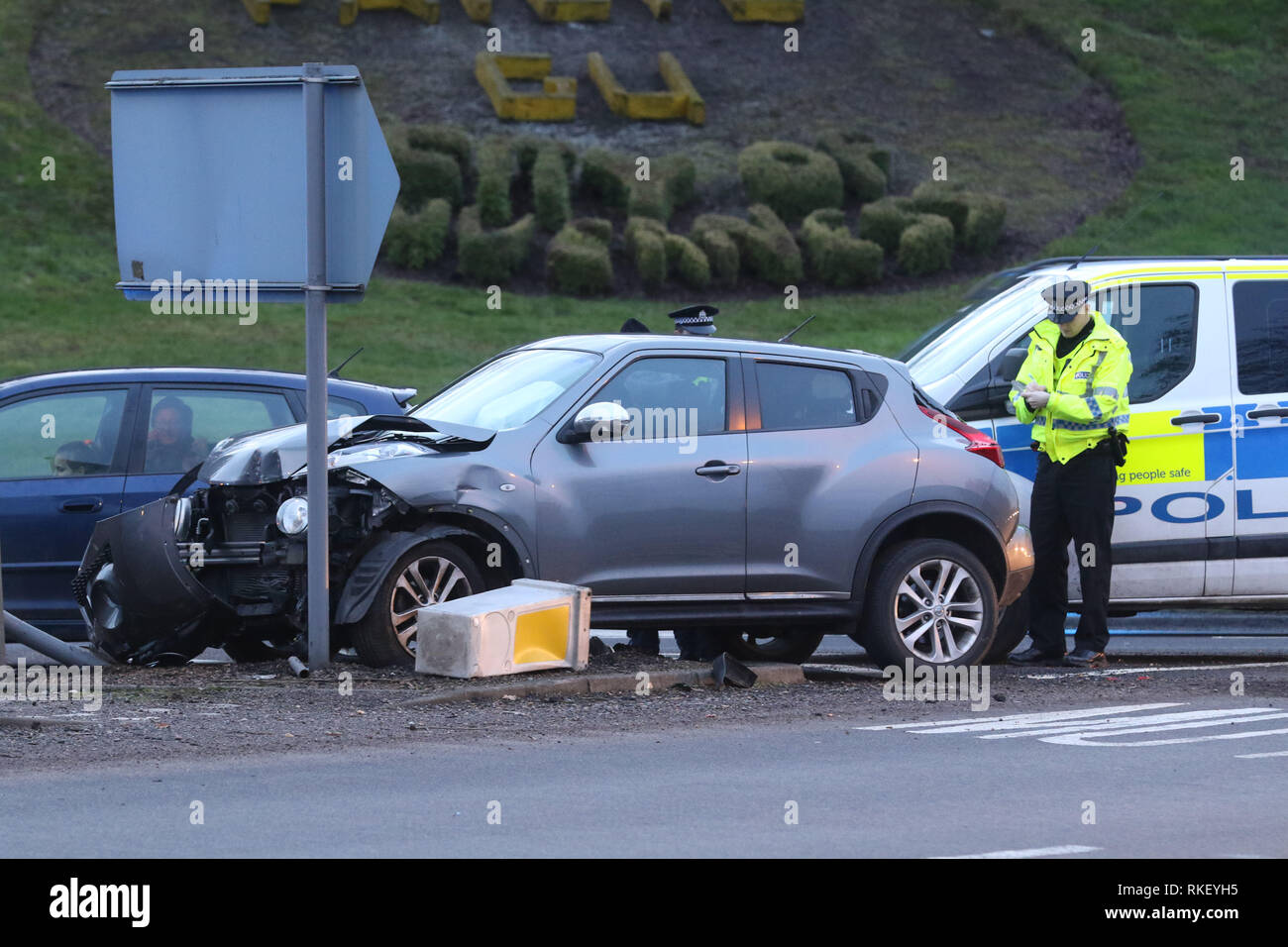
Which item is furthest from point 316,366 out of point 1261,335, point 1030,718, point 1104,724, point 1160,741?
point 1261,335

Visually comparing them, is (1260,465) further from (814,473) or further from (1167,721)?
(814,473)

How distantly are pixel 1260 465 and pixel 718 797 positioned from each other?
5.57 metres

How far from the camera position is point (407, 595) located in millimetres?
9656

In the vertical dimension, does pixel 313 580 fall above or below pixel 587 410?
below

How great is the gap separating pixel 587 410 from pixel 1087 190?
29.8 metres

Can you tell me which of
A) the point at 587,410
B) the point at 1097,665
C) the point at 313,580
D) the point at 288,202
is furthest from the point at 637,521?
the point at 1097,665

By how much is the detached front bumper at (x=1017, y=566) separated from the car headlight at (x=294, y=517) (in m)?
3.82

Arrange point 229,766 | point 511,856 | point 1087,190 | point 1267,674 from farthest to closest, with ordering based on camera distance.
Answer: point 1087,190 < point 1267,674 < point 229,766 < point 511,856

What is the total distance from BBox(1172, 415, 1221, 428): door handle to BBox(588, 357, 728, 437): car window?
9.47 ft

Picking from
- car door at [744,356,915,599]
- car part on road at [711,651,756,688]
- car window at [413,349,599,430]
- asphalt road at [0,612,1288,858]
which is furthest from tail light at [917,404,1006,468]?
car window at [413,349,599,430]

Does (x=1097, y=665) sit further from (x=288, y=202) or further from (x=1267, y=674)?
(x=288, y=202)

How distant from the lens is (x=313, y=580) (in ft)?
31.0

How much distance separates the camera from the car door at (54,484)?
35.6 feet

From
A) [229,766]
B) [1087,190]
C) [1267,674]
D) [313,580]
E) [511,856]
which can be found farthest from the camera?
[1087,190]
